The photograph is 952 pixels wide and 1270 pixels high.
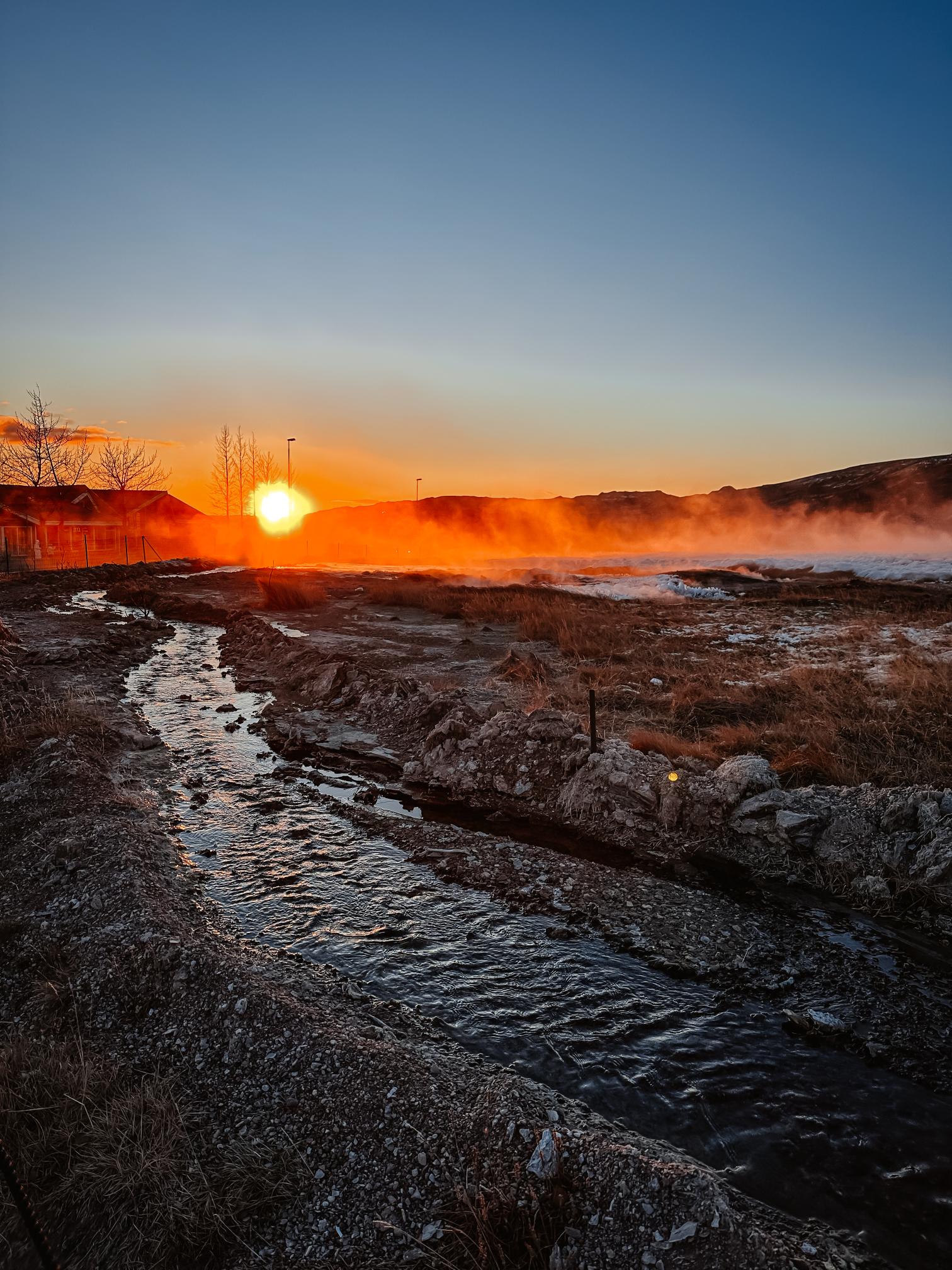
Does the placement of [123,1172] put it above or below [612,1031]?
above

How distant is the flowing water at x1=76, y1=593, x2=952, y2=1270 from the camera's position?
12.2 feet

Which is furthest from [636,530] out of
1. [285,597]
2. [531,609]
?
[285,597]

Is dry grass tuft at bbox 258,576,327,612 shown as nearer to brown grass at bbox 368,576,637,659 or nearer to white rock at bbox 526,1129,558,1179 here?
brown grass at bbox 368,576,637,659

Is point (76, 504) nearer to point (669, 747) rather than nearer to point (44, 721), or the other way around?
point (44, 721)

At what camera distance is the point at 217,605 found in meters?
27.2

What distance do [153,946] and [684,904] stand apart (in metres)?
4.59

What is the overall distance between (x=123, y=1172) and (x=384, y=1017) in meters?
1.81

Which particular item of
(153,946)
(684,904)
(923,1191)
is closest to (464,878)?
(684,904)

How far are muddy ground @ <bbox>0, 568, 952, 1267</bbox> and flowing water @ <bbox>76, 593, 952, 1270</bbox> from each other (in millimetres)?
174

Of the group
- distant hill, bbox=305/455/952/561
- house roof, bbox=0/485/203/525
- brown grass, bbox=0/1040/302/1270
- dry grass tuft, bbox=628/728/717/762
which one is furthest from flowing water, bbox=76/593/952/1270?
distant hill, bbox=305/455/952/561

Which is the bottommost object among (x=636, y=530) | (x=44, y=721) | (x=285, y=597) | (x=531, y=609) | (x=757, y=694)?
(x=757, y=694)

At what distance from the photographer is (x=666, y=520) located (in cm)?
12606

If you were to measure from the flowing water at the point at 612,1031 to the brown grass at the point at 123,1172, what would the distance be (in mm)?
1655

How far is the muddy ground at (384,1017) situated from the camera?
10.7 ft
